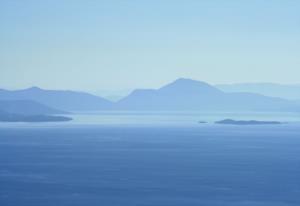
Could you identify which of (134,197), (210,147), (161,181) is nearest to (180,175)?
(161,181)

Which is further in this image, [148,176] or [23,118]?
[23,118]

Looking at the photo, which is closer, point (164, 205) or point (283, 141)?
point (164, 205)

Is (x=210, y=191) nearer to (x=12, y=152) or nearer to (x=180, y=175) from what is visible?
(x=180, y=175)

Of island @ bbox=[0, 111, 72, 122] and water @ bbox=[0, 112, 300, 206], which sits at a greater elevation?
island @ bbox=[0, 111, 72, 122]

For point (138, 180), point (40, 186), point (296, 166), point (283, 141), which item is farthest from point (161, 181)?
point (283, 141)

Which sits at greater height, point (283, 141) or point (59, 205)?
point (283, 141)

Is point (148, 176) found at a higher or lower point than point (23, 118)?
lower

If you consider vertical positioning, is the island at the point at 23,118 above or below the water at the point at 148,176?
above

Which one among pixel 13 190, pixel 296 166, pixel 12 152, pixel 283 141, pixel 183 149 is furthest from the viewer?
pixel 283 141

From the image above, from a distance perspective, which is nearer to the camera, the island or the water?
the water

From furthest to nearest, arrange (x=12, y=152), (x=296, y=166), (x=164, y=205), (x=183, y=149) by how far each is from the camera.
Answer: (x=183, y=149) → (x=12, y=152) → (x=296, y=166) → (x=164, y=205)

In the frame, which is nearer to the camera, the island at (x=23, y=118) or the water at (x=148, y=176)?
the water at (x=148, y=176)
